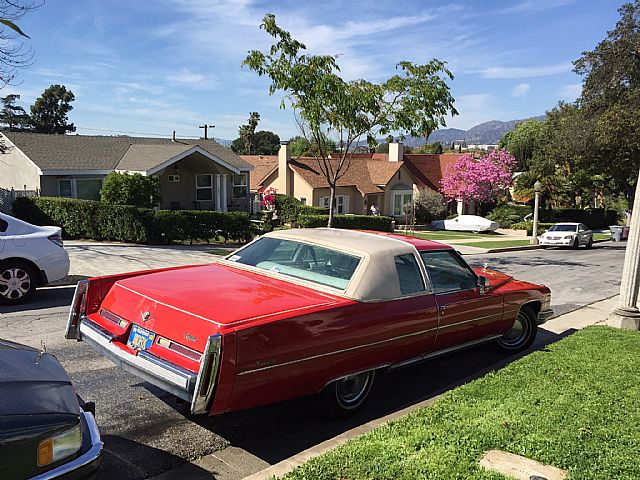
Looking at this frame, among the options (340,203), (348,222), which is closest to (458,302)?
(348,222)

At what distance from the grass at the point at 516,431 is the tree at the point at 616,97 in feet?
96.5

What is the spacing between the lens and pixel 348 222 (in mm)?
29297

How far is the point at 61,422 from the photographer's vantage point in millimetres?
2893

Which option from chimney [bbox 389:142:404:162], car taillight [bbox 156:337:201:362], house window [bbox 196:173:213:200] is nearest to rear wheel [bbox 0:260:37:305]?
car taillight [bbox 156:337:201:362]

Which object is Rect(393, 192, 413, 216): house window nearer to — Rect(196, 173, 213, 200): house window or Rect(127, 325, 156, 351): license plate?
Rect(196, 173, 213, 200): house window

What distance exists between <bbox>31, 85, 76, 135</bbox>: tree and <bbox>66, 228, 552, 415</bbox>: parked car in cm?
7328

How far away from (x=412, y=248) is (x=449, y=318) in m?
0.85

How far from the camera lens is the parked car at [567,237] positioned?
2716 cm

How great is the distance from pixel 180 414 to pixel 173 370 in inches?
44.7

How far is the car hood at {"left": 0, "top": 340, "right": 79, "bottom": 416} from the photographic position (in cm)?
284

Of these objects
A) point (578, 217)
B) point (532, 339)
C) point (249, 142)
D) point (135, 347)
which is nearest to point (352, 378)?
point (135, 347)

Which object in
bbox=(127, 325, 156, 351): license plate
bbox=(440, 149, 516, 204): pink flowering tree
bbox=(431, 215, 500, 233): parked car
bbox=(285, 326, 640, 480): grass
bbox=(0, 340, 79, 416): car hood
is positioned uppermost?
bbox=(440, 149, 516, 204): pink flowering tree

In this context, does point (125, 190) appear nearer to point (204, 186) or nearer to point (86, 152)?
point (86, 152)

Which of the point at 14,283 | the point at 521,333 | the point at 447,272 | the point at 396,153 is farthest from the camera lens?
the point at 396,153
